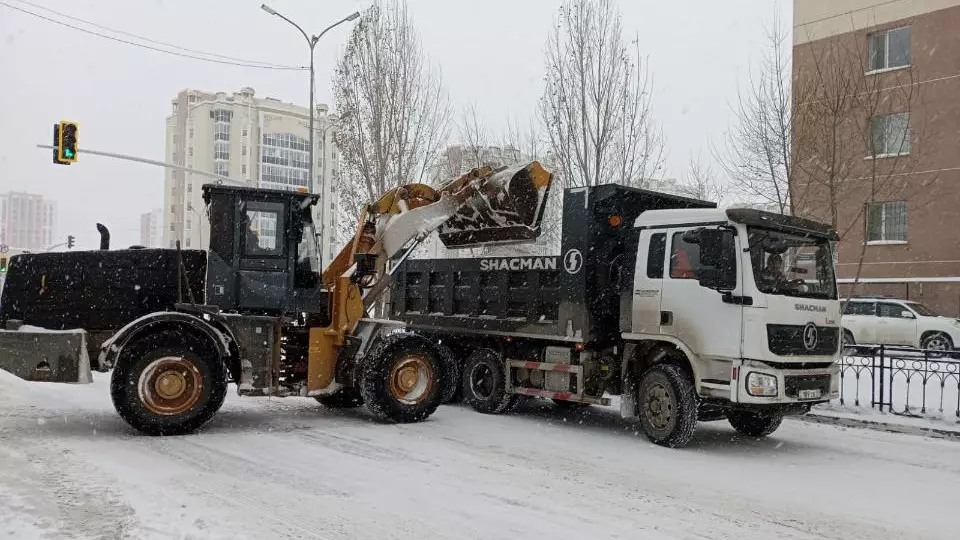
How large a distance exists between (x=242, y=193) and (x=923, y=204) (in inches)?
893

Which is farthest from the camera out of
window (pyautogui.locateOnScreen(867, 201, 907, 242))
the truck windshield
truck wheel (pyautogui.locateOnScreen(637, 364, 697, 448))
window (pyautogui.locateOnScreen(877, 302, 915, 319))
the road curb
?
window (pyautogui.locateOnScreen(867, 201, 907, 242))

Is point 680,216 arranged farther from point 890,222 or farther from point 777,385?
point 890,222

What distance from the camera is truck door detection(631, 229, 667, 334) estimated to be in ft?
29.5

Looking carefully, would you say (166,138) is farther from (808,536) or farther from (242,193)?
(808,536)

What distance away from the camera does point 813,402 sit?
340 inches

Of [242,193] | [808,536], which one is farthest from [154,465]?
[808,536]

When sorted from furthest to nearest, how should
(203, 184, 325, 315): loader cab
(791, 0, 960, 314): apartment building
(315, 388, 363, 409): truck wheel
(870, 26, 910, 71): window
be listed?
(870, 26, 910, 71): window < (791, 0, 960, 314): apartment building < (315, 388, 363, 409): truck wheel < (203, 184, 325, 315): loader cab

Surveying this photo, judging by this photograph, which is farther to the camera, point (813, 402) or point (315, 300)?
point (315, 300)

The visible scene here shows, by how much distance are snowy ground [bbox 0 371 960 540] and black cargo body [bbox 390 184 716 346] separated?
132 centimetres

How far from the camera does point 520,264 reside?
10.7m

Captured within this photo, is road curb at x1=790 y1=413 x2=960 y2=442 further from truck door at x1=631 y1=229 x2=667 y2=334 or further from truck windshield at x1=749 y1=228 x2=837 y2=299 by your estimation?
truck door at x1=631 y1=229 x2=667 y2=334

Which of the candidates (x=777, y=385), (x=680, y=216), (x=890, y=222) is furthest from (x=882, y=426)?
(x=890, y=222)

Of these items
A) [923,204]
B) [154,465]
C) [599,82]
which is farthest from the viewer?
[923,204]

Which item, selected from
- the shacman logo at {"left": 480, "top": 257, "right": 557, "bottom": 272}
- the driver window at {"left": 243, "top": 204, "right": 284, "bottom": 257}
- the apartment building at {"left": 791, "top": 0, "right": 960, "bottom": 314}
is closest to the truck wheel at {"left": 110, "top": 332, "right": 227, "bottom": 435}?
the driver window at {"left": 243, "top": 204, "right": 284, "bottom": 257}
